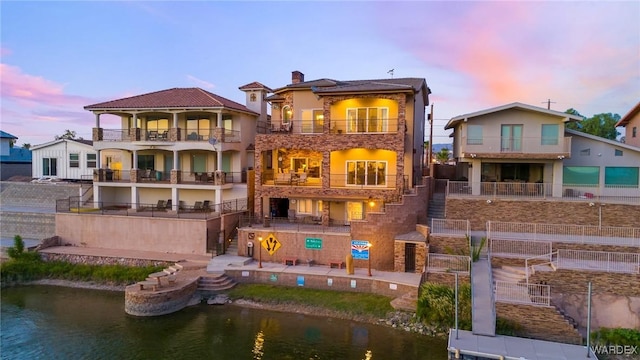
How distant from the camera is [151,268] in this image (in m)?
23.5

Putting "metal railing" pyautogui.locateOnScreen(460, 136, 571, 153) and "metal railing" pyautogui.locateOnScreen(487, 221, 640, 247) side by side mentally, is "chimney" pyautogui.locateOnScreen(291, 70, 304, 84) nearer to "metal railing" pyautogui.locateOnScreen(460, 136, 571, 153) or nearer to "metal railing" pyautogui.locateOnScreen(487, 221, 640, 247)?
"metal railing" pyautogui.locateOnScreen(460, 136, 571, 153)

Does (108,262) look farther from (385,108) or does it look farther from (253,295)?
(385,108)

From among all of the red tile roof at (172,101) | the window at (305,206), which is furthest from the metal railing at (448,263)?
the red tile roof at (172,101)

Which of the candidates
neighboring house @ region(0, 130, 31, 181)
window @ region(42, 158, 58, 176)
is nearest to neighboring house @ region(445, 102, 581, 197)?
window @ region(42, 158, 58, 176)

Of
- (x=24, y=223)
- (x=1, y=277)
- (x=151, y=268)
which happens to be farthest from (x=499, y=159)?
(x=24, y=223)

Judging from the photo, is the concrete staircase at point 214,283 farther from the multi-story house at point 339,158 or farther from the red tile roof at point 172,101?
the red tile roof at point 172,101

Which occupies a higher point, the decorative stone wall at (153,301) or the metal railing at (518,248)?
the metal railing at (518,248)

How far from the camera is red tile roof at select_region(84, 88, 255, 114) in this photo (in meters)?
29.0

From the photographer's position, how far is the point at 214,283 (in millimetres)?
21234

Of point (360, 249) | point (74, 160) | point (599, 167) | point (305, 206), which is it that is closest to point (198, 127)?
point (305, 206)

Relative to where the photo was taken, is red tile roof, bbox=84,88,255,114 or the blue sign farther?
red tile roof, bbox=84,88,255,114

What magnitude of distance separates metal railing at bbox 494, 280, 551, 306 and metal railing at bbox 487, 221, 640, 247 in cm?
411

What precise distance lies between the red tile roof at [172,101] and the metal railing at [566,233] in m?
19.4

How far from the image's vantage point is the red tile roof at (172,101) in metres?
29.0
